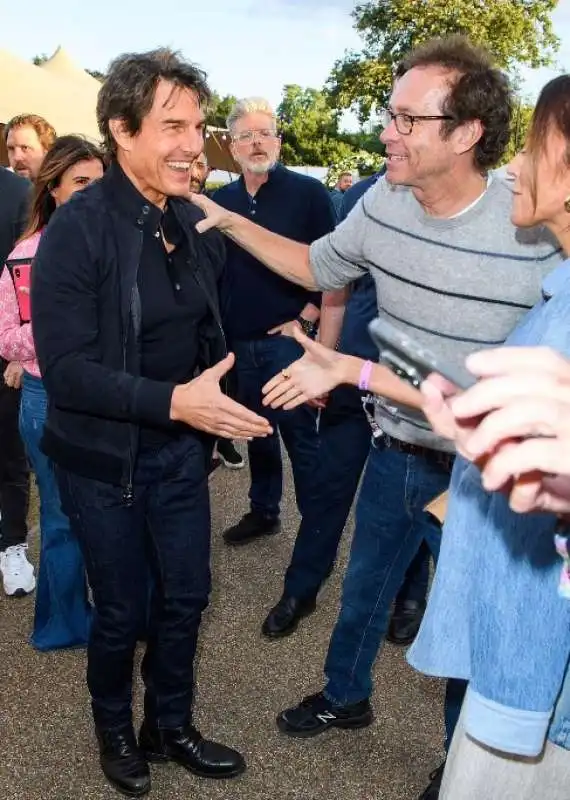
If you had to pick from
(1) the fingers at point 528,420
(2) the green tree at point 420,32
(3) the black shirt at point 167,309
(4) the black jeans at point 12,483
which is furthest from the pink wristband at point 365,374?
(2) the green tree at point 420,32

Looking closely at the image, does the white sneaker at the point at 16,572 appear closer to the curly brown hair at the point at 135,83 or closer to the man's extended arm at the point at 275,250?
the man's extended arm at the point at 275,250

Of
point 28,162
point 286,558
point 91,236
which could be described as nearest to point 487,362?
point 91,236

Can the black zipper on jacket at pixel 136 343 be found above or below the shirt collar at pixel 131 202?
below

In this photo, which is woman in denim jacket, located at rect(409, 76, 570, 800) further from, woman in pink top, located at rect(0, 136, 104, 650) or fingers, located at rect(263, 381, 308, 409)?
woman in pink top, located at rect(0, 136, 104, 650)

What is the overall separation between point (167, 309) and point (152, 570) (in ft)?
2.94

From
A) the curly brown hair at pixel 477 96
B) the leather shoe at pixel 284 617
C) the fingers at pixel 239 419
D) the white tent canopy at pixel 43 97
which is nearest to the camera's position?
the fingers at pixel 239 419

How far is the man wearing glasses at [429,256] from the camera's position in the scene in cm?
241

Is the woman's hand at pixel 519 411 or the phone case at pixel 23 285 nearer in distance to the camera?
the woman's hand at pixel 519 411

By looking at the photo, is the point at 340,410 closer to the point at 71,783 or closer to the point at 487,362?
the point at 71,783

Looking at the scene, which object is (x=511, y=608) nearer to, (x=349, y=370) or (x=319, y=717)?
(x=349, y=370)

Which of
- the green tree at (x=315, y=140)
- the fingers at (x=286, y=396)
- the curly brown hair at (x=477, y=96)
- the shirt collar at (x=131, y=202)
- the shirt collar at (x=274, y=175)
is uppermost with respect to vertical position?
the green tree at (x=315, y=140)

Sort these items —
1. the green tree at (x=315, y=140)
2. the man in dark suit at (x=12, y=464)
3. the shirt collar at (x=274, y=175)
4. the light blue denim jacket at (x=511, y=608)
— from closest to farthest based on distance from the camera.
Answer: the light blue denim jacket at (x=511, y=608), the man in dark suit at (x=12, y=464), the shirt collar at (x=274, y=175), the green tree at (x=315, y=140)

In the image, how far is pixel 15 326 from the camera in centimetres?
333

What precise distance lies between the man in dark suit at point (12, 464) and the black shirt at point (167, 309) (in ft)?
5.09
